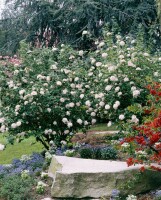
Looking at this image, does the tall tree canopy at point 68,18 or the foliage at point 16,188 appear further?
the tall tree canopy at point 68,18

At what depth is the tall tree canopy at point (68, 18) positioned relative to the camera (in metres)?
13.0

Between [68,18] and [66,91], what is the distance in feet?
22.2

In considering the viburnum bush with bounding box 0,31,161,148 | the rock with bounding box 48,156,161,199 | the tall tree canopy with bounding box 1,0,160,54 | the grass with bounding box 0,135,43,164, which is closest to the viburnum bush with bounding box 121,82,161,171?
the rock with bounding box 48,156,161,199

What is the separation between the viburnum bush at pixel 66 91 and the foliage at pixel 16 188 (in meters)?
1.34

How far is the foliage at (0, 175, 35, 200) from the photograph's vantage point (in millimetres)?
5262

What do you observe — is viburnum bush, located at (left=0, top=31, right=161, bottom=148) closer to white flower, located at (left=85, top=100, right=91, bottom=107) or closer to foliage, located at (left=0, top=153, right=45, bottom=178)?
white flower, located at (left=85, top=100, right=91, bottom=107)

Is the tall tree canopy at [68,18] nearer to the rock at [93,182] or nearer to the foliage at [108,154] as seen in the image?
the foliage at [108,154]

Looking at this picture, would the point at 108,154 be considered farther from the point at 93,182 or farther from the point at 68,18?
the point at 68,18

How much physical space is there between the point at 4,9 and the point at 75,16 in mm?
3139

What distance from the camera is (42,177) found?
19.2 feet

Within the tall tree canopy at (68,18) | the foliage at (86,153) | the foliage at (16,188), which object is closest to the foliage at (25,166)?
the foliage at (16,188)

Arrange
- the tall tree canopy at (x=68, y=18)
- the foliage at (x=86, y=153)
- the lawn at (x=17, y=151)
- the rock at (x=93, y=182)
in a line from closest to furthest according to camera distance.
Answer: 1. the rock at (x=93, y=182)
2. the foliage at (x=86, y=153)
3. the lawn at (x=17, y=151)
4. the tall tree canopy at (x=68, y=18)

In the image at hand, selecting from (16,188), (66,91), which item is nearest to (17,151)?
(66,91)

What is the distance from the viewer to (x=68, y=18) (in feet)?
44.2
